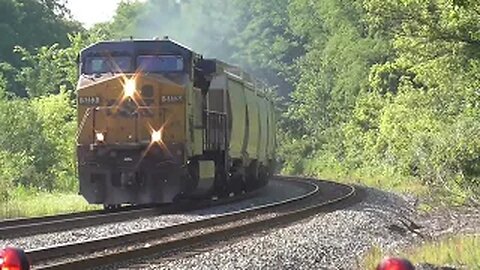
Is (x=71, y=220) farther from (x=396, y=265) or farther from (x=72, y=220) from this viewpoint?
(x=396, y=265)

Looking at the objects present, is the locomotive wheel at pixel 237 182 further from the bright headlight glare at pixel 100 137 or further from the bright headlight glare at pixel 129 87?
the bright headlight glare at pixel 100 137

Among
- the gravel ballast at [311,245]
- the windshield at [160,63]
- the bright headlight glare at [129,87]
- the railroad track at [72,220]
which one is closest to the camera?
the gravel ballast at [311,245]

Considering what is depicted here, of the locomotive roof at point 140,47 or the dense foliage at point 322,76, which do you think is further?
the dense foliage at point 322,76

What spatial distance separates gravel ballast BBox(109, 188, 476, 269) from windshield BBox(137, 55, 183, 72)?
14.9 ft

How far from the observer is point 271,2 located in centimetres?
10050

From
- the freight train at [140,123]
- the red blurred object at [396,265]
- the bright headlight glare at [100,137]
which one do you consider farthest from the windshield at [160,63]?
the red blurred object at [396,265]

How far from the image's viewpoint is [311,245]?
13.0 metres

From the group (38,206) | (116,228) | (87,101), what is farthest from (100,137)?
(116,228)

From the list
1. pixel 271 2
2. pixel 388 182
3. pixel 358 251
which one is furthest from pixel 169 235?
pixel 271 2

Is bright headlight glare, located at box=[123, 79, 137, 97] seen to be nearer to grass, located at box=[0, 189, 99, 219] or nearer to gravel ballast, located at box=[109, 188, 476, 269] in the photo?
grass, located at box=[0, 189, 99, 219]

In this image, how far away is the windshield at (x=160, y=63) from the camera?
19875 mm

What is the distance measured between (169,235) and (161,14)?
76.4 metres

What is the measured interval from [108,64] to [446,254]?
1071cm

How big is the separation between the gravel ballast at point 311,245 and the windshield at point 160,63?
14.9 feet
